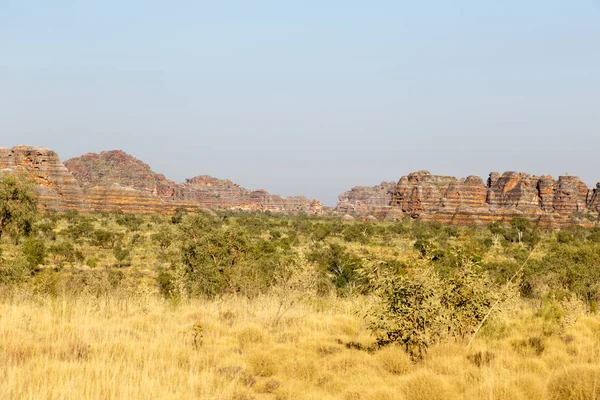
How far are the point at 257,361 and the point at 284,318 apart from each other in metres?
2.57

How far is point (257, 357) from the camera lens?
6.66 metres

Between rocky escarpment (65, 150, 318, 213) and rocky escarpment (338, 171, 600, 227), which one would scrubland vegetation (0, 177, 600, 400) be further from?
rocky escarpment (65, 150, 318, 213)

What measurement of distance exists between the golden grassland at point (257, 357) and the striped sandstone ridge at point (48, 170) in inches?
3493

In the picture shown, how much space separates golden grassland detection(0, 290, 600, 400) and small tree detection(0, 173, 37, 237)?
25.8 ft

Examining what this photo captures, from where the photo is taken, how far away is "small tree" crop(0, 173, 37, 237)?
16.5 m

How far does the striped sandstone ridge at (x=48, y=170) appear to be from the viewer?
9122 centimetres

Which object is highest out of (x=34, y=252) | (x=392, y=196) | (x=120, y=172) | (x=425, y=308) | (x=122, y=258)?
(x=120, y=172)

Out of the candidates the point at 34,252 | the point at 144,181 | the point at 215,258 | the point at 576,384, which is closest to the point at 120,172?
the point at 144,181

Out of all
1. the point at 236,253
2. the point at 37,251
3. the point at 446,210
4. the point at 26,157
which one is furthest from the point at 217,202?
the point at 236,253

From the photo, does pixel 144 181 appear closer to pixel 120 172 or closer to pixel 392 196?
pixel 120 172

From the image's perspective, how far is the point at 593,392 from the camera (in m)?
4.89

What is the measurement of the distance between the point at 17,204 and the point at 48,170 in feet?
283

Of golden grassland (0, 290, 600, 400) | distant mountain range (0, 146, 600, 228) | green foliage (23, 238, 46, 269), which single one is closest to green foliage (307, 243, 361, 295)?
golden grassland (0, 290, 600, 400)

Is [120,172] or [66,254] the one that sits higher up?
[120,172]
